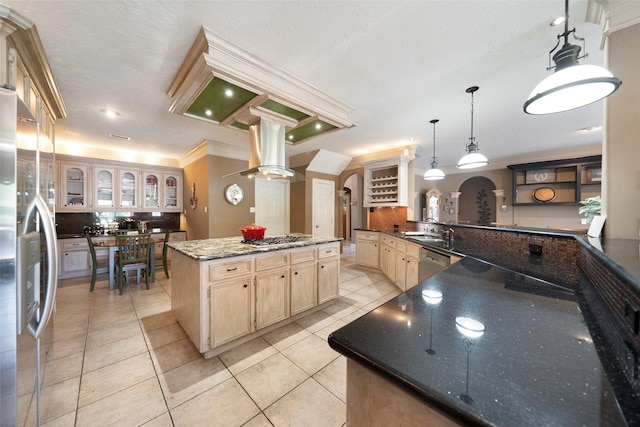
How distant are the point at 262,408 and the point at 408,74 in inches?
117

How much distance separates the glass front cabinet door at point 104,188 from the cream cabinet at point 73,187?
143mm

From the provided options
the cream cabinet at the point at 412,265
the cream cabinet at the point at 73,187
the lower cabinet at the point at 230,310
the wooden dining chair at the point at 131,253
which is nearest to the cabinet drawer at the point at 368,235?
the cream cabinet at the point at 412,265

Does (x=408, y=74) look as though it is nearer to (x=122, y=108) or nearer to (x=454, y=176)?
(x=122, y=108)

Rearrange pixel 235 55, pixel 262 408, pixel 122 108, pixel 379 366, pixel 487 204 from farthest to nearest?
pixel 487 204
pixel 122 108
pixel 235 55
pixel 262 408
pixel 379 366

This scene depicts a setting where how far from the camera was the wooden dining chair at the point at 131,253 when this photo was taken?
3414 mm

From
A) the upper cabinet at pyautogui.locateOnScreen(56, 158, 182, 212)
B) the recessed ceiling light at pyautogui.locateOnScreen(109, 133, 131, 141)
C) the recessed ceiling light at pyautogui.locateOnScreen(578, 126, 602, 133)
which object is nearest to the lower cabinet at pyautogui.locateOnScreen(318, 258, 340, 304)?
the recessed ceiling light at pyautogui.locateOnScreen(109, 133, 131, 141)

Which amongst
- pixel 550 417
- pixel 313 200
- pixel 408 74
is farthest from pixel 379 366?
pixel 313 200

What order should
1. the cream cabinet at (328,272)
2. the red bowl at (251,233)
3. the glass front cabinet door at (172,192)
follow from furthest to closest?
the glass front cabinet door at (172,192), the cream cabinet at (328,272), the red bowl at (251,233)

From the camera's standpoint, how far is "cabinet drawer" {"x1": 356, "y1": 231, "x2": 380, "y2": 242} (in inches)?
184

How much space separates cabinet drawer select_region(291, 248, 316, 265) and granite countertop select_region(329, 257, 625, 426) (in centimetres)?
168

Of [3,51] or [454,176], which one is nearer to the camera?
[3,51]

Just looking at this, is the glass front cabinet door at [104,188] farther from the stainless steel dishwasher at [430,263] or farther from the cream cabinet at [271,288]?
the stainless steel dishwasher at [430,263]

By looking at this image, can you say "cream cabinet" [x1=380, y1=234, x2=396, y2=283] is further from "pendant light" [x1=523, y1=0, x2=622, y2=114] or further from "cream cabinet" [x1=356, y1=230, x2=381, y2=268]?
"pendant light" [x1=523, y1=0, x2=622, y2=114]

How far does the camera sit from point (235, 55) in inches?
73.7
